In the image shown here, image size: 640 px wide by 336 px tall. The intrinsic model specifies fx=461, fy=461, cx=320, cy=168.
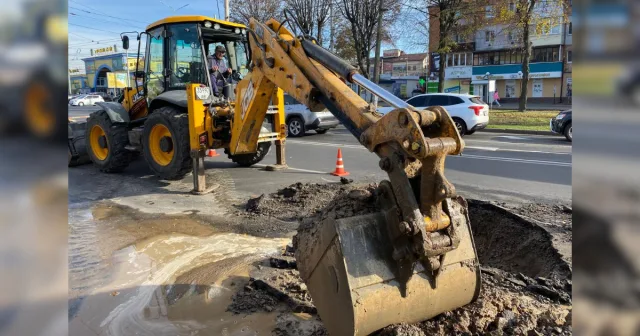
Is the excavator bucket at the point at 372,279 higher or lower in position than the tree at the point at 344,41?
lower

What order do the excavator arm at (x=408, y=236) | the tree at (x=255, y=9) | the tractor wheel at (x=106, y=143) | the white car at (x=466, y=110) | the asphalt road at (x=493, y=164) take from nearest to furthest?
the excavator arm at (x=408, y=236), the asphalt road at (x=493, y=164), the tractor wheel at (x=106, y=143), the white car at (x=466, y=110), the tree at (x=255, y=9)

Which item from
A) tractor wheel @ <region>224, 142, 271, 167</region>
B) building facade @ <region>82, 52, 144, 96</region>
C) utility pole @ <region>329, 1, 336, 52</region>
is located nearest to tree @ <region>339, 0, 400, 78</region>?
utility pole @ <region>329, 1, 336, 52</region>

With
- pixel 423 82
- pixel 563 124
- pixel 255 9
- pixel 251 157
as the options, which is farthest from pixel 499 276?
pixel 423 82

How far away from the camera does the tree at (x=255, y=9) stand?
30.4 m

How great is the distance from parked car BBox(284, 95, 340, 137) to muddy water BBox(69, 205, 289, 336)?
11.0 meters

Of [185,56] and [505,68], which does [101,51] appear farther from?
[185,56]

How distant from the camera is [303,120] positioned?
1706cm

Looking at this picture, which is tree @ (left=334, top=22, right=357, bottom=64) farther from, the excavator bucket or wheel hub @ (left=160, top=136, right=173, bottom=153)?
the excavator bucket

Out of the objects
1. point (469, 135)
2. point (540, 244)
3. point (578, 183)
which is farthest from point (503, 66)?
point (578, 183)

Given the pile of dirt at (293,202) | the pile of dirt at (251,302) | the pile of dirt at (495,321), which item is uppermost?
the pile of dirt at (293,202)

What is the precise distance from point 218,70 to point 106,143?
9.74 ft

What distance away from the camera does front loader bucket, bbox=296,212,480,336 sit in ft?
9.37

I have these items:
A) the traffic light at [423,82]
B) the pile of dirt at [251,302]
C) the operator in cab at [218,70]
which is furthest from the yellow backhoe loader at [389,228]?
the traffic light at [423,82]

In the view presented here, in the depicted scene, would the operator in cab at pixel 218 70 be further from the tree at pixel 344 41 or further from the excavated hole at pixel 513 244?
the tree at pixel 344 41
